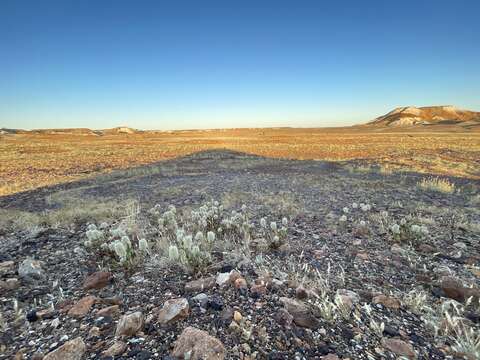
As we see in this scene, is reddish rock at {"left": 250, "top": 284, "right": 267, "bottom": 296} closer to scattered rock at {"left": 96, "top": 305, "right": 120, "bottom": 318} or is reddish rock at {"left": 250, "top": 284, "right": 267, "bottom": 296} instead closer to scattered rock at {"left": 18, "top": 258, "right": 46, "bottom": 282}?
scattered rock at {"left": 96, "top": 305, "right": 120, "bottom": 318}

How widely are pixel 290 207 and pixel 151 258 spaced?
455 cm

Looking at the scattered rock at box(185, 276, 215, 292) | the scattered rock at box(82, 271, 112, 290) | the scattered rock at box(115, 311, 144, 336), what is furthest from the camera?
the scattered rock at box(82, 271, 112, 290)

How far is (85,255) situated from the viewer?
438 cm

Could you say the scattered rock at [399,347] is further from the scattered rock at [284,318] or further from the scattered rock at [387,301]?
the scattered rock at [284,318]

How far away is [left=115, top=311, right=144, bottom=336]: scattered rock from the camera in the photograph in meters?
2.43

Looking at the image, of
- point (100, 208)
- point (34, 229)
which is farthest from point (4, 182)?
point (34, 229)

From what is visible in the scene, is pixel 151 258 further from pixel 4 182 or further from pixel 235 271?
pixel 4 182

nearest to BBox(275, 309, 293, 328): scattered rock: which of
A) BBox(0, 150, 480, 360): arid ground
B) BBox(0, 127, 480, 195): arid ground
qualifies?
BBox(0, 150, 480, 360): arid ground

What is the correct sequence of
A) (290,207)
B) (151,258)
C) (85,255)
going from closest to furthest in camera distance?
1. (151,258)
2. (85,255)
3. (290,207)

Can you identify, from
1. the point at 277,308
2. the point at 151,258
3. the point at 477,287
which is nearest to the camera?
the point at 277,308

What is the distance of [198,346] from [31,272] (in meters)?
3.04

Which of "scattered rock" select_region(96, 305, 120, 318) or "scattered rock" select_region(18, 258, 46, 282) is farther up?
"scattered rock" select_region(96, 305, 120, 318)

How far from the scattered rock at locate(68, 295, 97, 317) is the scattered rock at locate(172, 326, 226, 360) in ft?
4.09

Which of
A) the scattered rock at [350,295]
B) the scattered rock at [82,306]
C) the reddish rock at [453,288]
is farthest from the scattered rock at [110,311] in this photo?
the reddish rock at [453,288]
